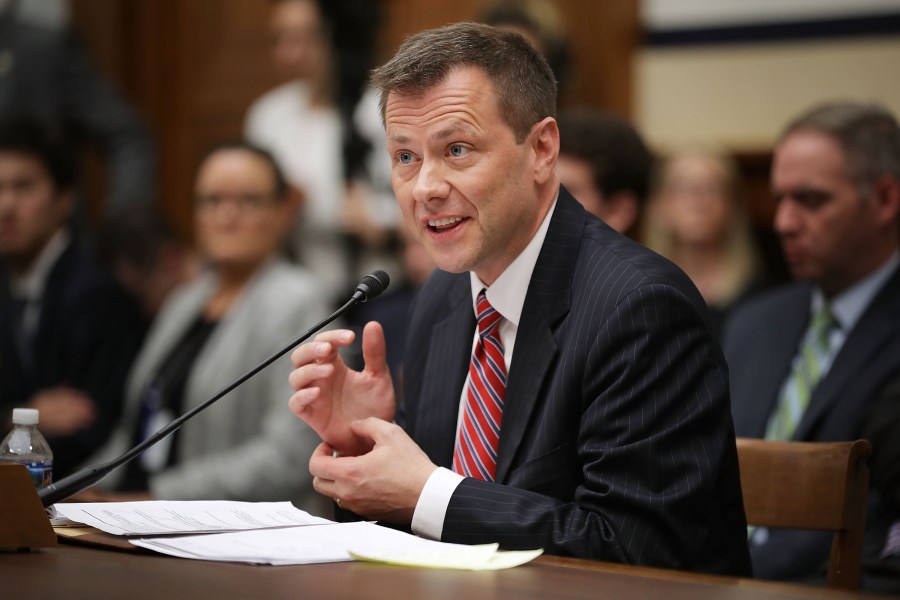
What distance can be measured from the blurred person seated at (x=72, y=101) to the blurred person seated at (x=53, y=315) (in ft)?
2.42

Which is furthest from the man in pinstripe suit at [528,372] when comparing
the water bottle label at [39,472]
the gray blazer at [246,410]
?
the gray blazer at [246,410]

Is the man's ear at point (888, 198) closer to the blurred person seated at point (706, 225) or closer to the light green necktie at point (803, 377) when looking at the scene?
the light green necktie at point (803, 377)

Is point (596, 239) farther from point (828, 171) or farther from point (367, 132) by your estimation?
point (367, 132)

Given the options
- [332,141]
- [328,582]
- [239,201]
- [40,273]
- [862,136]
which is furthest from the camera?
[332,141]

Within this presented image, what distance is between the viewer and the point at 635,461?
1749 mm

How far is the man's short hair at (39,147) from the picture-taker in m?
4.11

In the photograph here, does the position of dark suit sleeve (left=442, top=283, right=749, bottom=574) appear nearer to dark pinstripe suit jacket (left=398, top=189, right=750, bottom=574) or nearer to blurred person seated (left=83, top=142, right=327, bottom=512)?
dark pinstripe suit jacket (left=398, top=189, right=750, bottom=574)

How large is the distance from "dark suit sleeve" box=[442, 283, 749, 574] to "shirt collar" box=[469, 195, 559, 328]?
0.17 m

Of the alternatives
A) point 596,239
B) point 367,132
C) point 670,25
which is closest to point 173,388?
point 367,132

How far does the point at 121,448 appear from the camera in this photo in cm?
379

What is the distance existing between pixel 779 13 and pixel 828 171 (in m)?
2.04

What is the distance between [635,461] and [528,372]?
27 cm

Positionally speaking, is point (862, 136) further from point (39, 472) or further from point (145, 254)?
point (145, 254)

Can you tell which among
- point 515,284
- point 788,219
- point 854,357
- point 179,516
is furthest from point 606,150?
point 179,516
